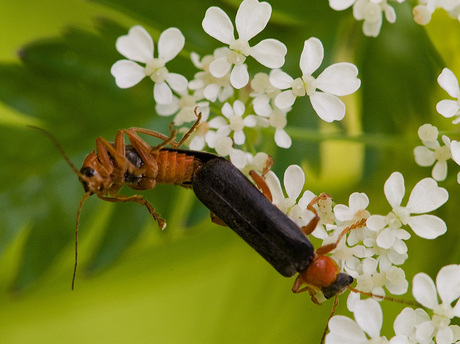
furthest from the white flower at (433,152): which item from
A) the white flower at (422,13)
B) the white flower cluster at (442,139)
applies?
the white flower at (422,13)

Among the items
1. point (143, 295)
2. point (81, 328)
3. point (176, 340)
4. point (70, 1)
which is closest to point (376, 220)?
point (176, 340)

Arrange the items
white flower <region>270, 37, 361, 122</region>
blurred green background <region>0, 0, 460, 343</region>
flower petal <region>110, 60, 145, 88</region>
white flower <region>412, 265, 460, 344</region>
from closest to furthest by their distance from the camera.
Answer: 1. white flower <region>412, 265, 460, 344</region>
2. white flower <region>270, 37, 361, 122</region>
3. flower petal <region>110, 60, 145, 88</region>
4. blurred green background <region>0, 0, 460, 343</region>

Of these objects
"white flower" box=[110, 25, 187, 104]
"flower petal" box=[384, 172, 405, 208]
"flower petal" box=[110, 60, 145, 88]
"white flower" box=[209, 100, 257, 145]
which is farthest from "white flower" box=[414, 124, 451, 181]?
"flower petal" box=[110, 60, 145, 88]

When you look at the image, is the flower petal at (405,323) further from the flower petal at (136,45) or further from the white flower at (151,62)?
the flower petal at (136,45)

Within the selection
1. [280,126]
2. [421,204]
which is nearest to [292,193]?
[280,126]

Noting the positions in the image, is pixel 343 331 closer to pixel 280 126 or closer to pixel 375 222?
pixel 375 222

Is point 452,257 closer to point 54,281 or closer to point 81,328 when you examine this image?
point 81,328

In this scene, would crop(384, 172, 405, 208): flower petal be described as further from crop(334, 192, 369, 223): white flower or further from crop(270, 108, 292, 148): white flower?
crop(270, 108, 292, 148): white flower
